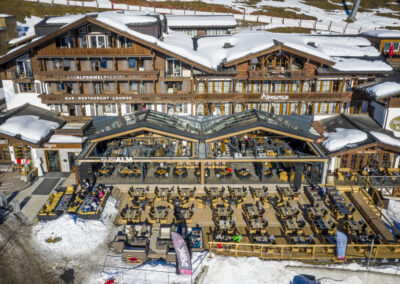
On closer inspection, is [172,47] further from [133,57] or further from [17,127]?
[17,127]

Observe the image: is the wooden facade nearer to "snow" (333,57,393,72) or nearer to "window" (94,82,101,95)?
"window" (94,82,101,95)

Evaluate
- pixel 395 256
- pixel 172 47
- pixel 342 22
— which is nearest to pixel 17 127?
pixel 172 47

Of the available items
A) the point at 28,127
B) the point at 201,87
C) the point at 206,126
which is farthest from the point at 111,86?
the point at 206,126

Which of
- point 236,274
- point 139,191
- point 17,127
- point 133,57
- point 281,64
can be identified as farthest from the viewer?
point 281,64

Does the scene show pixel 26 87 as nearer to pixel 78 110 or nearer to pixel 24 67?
Answer: pixel 24 67

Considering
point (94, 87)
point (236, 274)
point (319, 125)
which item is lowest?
point (236, 274)

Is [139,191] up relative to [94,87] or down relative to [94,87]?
down
